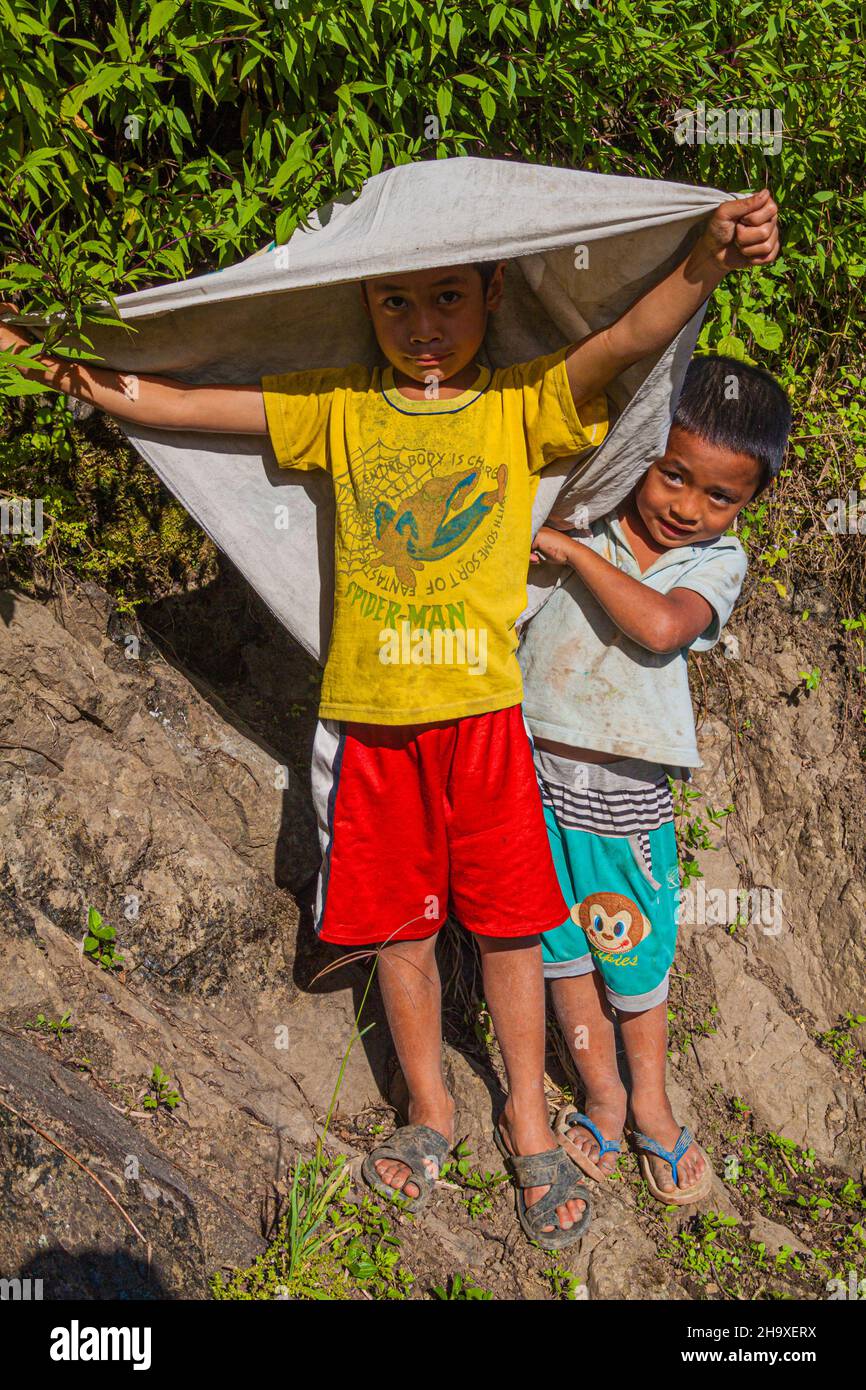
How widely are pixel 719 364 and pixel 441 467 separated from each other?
0.87 m

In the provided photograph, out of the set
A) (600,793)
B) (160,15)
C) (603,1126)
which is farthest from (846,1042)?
(160,15)

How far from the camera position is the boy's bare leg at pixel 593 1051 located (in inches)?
129

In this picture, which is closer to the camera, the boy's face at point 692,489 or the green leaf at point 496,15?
the green leaf at point 496,15

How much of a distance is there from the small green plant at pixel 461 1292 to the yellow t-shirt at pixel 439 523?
147 centimetres

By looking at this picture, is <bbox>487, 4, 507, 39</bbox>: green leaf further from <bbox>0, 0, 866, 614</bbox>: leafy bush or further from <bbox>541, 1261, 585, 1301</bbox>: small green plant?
<bbox>541, 1261, 585, 1301</bbox>: small green plant

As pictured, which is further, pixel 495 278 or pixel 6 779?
pixel 6 779

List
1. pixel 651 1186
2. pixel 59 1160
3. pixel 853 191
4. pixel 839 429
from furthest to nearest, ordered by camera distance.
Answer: pixel 839 429
pixel 853 191
pixel 651 1186
pixel 59 1160

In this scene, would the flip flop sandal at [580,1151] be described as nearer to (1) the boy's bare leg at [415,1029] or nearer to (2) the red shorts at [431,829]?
(1) the boy's bare leg at [415,1029]

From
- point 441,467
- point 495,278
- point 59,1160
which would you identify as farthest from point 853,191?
point 59,1160

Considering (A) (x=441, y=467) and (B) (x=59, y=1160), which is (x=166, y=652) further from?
(B) (x=59, y=1160)

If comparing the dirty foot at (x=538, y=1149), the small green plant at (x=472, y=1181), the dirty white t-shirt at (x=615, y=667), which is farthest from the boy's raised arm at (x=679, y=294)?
the small green plant at (x=472, y=1181)

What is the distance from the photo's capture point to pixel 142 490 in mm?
3523

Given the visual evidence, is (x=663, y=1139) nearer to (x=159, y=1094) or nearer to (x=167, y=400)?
(x=159, y=1094)

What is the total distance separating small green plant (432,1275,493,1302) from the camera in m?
2.85
